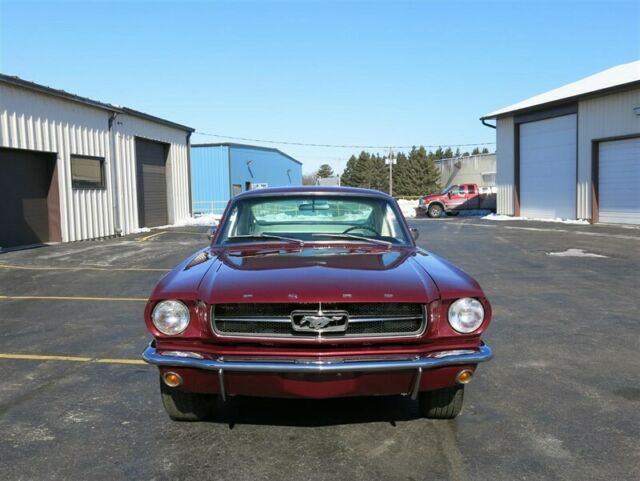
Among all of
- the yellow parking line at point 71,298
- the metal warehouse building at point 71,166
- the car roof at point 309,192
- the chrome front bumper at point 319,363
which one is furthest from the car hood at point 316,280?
the metal warehouse building at point 71,166

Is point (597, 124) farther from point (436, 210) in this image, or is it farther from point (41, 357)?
point (41, 357)

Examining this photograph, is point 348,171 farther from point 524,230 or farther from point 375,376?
point 375,376

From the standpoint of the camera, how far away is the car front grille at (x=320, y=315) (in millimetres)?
3037

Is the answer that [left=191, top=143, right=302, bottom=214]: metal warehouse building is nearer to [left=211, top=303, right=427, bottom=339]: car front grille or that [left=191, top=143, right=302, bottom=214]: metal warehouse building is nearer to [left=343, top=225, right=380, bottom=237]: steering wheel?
[left=343, top=225, right=380, bottom=237]: steering wheel

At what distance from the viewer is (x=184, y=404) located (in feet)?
11.6

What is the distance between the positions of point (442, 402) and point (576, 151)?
71.8 feet

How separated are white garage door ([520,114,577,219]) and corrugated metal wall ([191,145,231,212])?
65.9ft

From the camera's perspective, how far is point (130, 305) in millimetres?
7629

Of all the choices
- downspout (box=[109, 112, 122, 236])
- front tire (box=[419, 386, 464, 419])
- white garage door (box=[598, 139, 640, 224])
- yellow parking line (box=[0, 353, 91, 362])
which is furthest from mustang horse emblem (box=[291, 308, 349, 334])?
white garage door (box=[598, 139, 640, 224])

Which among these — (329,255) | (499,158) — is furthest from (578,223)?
(329,255)

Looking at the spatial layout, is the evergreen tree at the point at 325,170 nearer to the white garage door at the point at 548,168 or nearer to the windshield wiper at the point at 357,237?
the white garage door at the point at 548,168

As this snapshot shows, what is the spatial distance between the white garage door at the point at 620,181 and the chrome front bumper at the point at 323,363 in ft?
65.6

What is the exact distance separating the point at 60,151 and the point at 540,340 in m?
14.2

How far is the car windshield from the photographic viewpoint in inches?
185
